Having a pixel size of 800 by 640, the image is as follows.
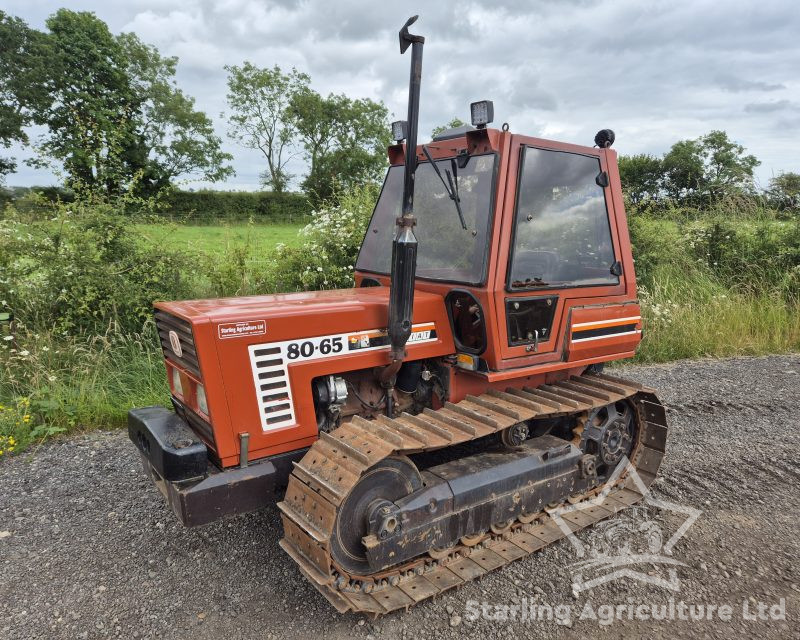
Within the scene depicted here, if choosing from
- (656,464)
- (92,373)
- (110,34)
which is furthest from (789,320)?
(110,34)

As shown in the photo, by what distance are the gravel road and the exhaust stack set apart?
4.41 feet

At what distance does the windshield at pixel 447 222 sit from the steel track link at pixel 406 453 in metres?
0.80

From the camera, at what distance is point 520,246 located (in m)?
3.24

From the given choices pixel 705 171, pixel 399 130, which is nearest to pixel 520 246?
pixel 399 130

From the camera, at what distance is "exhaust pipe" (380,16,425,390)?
2.60m

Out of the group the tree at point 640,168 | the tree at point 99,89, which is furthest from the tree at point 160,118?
the tree at point 640,168

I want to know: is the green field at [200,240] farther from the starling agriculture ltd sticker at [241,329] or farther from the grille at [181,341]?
the starling agriculture ltd sticker at [241,329]

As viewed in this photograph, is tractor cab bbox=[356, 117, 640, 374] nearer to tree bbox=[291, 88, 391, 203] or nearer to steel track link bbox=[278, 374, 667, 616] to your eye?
steel track link bbox=[278, 374, 667, 616]

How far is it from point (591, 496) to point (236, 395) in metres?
2.45

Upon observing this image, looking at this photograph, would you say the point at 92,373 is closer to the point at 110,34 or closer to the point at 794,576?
the point at 794,576

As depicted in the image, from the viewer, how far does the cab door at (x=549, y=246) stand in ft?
10.5

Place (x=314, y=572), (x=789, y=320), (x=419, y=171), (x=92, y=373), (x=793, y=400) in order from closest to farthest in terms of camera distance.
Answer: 1. (x=314, y=572)
2. (x=419, y=171)
3. (x=92, y=373)
4. (x=793, y=400)
5. (x=789, y=320)

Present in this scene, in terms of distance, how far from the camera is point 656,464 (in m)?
3.96

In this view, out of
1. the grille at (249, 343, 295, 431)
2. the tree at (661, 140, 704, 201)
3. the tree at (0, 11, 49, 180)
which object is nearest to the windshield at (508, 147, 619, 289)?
the grille at (249, 343, 295, 431)
